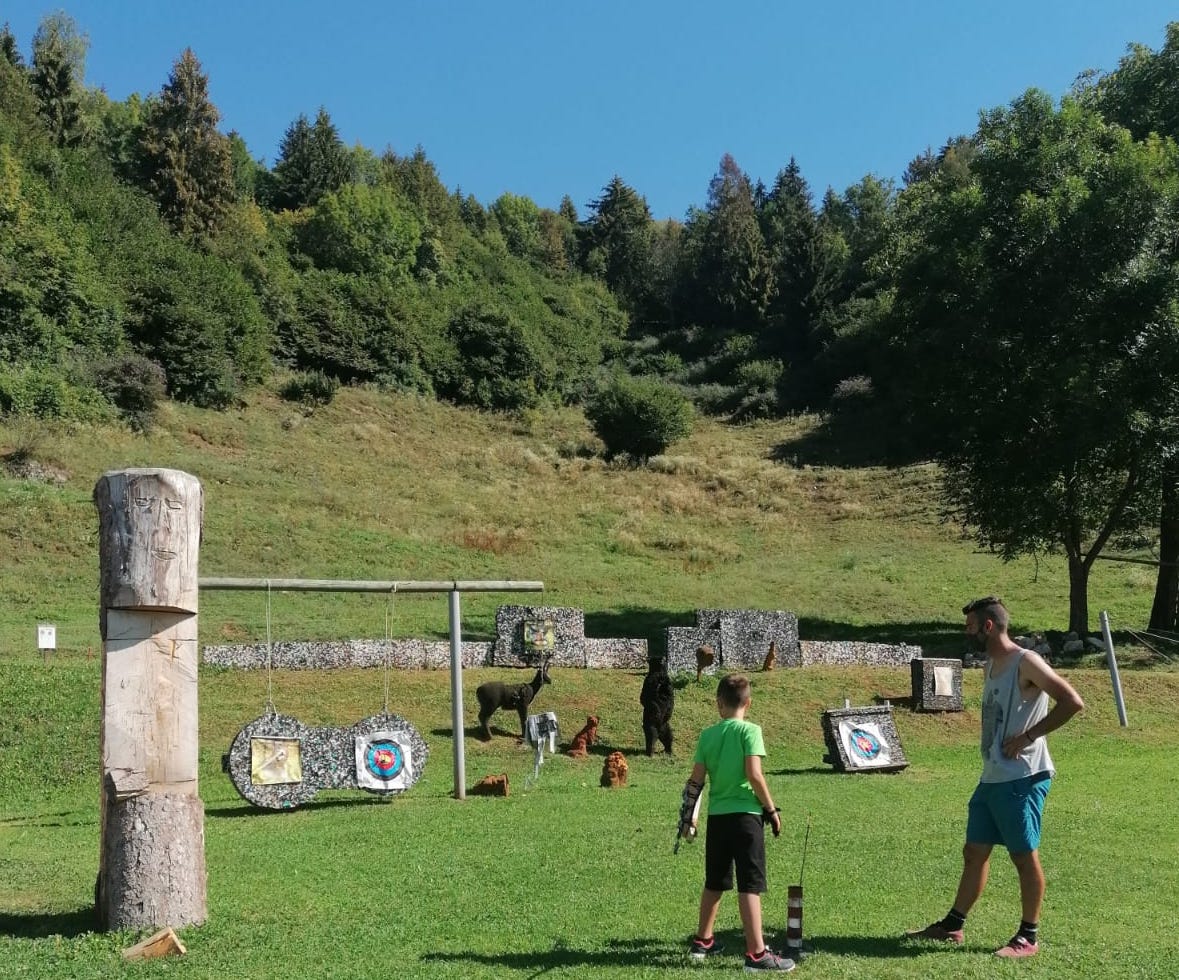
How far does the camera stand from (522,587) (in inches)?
587

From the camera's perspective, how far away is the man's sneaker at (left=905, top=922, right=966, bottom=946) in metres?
6.71

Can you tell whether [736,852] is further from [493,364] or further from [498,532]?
[493,364]

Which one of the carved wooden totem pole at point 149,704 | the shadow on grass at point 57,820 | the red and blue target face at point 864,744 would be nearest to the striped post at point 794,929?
the carved wooden totem pole at point 149,704

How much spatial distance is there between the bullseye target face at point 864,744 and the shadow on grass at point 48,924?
37.1 ft

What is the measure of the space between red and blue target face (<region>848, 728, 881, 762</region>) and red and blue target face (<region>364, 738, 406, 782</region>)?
6.92 meters

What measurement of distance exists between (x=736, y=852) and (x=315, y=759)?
8.11m

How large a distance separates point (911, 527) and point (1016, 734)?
42.5 meters

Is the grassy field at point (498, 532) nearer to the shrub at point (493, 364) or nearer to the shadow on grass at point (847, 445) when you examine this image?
the shadow on grass at point (847, 445)

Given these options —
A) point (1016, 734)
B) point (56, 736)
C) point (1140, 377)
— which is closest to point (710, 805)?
point (1016, 734)

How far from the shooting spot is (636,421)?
5972cm

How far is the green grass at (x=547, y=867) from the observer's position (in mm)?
6605

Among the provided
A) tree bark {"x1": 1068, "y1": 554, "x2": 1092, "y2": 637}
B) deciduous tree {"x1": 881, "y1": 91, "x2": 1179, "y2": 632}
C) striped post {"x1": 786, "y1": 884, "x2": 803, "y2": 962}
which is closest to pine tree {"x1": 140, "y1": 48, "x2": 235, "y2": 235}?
deciduous tree {"x1": 881, "y1": 91, "x2": 1179, "y2": 632}

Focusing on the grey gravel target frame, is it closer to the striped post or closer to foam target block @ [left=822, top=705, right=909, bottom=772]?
foam target block @ [left=822, top=705, right=909, bottom=772]

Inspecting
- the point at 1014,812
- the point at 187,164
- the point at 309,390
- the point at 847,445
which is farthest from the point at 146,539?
the point at 187,164
